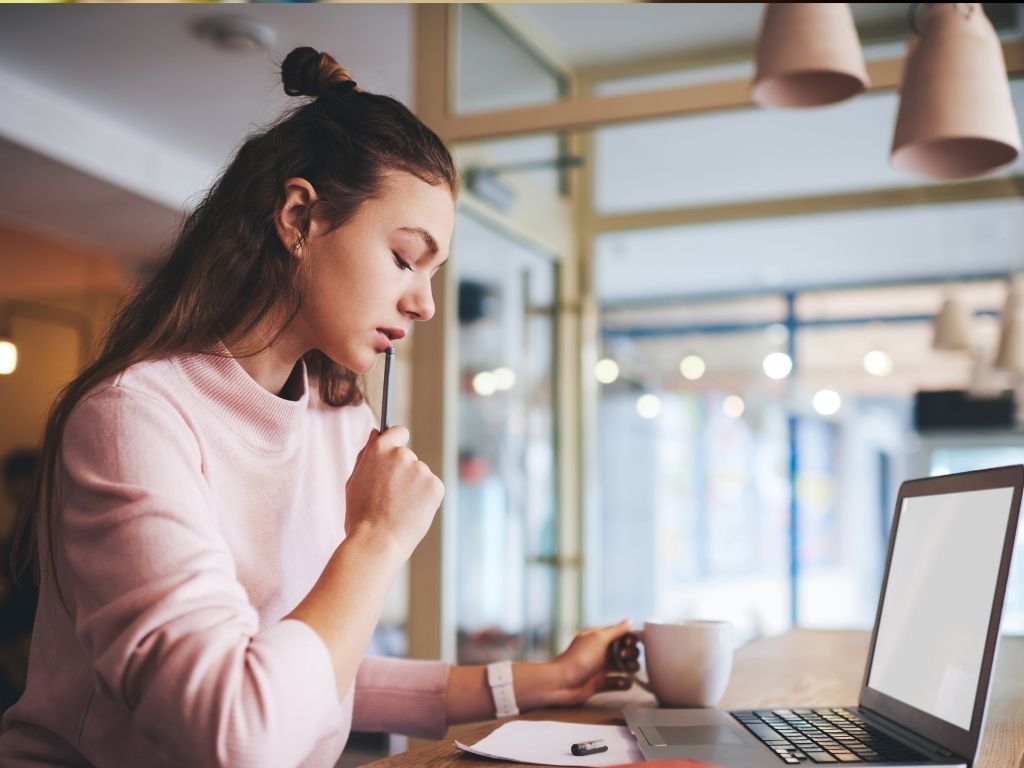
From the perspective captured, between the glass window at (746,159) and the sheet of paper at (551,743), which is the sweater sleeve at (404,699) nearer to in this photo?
the sheet of paper at (551,743)

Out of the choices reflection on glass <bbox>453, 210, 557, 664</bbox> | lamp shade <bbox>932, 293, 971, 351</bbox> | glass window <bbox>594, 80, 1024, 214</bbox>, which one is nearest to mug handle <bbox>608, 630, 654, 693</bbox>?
reflection on glass <bbox>453, 210, 557, 664</bbox>

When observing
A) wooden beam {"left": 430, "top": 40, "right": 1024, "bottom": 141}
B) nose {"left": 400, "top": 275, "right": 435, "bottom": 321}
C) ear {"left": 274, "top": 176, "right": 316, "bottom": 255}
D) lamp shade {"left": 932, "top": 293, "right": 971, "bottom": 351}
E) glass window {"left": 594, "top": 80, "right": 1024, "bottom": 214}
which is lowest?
nose {"left": 400, "top": 275, "right": 435, "bottom": 321}

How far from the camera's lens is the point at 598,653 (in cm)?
111

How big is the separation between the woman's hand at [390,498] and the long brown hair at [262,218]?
0.20 metres

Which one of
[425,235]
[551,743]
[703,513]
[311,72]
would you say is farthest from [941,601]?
[703,513]

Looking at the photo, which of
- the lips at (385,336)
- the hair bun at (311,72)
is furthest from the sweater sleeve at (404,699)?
the hair bun at (311,72)

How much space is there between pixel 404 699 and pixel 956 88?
1.04 m

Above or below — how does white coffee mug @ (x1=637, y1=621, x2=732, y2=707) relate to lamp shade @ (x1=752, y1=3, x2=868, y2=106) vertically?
below

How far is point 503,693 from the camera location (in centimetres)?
108

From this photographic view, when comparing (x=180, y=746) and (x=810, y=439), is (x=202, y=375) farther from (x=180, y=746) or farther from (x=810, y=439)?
(x=810, y=439)

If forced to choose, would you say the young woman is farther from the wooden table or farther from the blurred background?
the blurred background

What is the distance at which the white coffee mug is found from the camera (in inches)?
40.6

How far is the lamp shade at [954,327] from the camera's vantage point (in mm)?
3639

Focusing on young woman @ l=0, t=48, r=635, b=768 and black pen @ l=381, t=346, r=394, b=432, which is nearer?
young woman @ l=0, t=48, r=635, b=768
